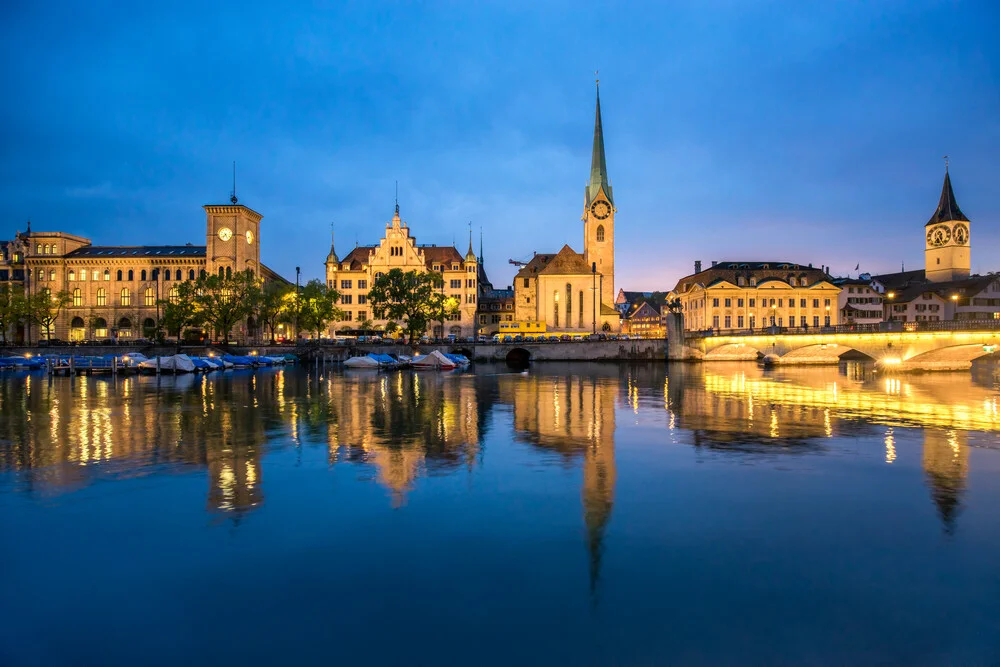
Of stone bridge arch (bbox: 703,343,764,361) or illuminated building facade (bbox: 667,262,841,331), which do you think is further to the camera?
illuminated building facade (bbox: 667,262,841,331)

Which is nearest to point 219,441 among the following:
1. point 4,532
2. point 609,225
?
point 4,532

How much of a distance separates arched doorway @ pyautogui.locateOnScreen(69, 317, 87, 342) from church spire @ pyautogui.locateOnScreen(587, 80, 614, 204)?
93.4 m

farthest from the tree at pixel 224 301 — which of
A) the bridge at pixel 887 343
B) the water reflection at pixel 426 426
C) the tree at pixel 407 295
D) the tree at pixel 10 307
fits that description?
the bridge at pixel 887 343

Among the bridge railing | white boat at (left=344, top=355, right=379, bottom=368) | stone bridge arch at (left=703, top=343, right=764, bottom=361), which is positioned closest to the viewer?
the bridge railing

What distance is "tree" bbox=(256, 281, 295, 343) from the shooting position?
3376 inches

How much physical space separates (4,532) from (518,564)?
385 inches

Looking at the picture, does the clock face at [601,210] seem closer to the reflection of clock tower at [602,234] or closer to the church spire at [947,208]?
the reflection of clock tower at [602,234]

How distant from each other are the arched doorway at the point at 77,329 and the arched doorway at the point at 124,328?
6295mm

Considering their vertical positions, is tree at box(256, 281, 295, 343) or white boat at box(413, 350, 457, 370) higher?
tree at box(256, 281, 295, 343)

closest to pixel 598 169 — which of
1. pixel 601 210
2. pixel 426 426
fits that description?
pixel 601 210

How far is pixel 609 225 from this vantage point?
120 metres

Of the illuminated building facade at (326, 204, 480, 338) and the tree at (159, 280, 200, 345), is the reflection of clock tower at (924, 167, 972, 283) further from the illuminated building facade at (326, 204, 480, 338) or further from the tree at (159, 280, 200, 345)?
the tree at (159, 280, 200, 345)

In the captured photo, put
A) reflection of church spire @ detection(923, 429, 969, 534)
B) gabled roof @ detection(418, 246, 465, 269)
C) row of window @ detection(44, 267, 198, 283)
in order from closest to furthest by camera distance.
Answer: reflection of church spire @ detection(923, 429, 969, 534), row of window @ detection(44, 267, 198, 283), gabled roof @ detection(418, 246, 465, 269)

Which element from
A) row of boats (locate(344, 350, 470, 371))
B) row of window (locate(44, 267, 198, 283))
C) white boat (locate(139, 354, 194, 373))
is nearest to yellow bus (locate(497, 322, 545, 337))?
row of boats (locate(344, 350, 470, 371))
